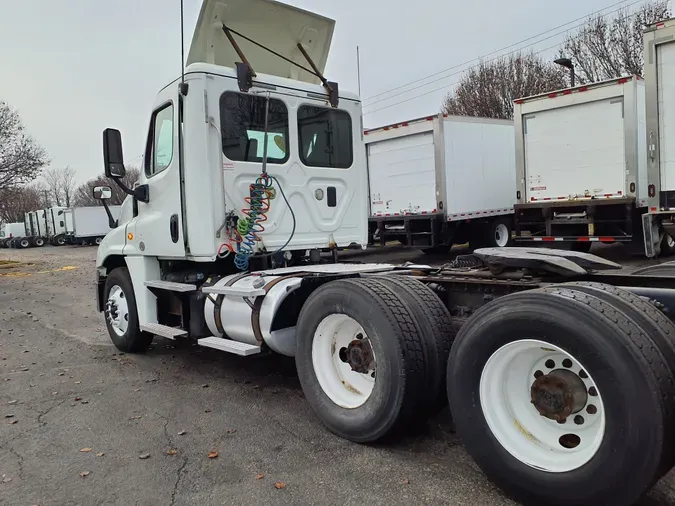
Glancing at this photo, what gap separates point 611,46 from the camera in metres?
22.8

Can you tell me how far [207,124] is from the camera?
16.9 ft

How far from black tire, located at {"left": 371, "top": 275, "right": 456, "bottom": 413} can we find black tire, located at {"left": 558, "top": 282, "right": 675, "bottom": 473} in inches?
35.2

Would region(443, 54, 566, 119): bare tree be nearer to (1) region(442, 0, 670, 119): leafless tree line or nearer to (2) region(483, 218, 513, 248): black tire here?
(1) region(442, 0, 670, 119): leafless tree line

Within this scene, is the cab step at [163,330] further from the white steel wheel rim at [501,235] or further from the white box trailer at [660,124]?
the white steel wheel rim at [501,235]

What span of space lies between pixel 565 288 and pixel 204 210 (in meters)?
3.39

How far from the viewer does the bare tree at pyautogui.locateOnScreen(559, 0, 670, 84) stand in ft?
70.3

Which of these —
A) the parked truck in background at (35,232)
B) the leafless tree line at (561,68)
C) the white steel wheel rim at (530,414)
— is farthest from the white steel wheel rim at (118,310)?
the parked truck in background at (35,232)

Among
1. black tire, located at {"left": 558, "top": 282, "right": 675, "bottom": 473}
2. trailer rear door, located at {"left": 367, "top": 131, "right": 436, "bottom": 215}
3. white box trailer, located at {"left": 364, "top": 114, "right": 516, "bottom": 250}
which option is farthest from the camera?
trailer rear door, located at {"left": 367, "top": 131, "right": 436, "bottom": 215}

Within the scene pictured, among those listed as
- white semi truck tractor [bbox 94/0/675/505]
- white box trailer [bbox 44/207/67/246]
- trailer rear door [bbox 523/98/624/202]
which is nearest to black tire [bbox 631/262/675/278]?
white semi truck tractor [bbox 94/0/675/505]

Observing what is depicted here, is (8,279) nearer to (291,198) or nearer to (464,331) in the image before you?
(291,198)

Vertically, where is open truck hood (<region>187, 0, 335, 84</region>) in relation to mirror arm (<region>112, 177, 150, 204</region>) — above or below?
above

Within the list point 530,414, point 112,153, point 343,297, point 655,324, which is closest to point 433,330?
point 343,297

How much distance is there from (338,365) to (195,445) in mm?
1145

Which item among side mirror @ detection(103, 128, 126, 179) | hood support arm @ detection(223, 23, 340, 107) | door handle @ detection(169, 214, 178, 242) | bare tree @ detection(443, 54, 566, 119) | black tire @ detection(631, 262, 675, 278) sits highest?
bare tree @ detection(443, 54, 566, 119)
